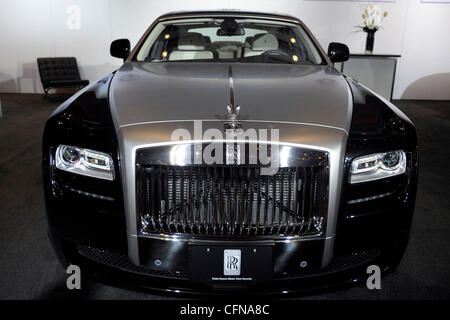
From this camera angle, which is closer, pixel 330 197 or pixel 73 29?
pixel 330 197

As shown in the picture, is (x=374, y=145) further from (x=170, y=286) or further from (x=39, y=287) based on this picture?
(x=39, y=287)

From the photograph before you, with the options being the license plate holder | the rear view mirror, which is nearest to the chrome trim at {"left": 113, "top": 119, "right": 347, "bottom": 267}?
the license plate holder

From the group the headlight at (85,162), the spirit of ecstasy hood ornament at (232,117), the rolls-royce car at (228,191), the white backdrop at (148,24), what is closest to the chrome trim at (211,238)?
the rolls-royce car at (228,191)

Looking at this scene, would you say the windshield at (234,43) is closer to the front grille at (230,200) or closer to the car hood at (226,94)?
the car hood at (226,94)

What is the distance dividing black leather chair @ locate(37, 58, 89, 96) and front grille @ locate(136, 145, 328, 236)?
20.6ft

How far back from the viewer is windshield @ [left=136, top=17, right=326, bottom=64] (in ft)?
8.36

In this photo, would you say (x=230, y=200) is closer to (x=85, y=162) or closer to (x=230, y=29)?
(x=85, y=162)

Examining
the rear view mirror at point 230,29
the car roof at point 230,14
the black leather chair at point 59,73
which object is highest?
the car roof at point 230,14

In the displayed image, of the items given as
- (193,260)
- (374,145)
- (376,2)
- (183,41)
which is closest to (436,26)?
(376,2)

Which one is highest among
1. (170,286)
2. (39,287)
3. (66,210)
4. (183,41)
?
(183,41)

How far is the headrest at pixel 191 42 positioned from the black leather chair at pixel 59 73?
4.97 m

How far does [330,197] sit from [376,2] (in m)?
7.20

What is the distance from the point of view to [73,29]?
25.1 feet

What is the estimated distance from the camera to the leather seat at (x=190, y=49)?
2.55m
